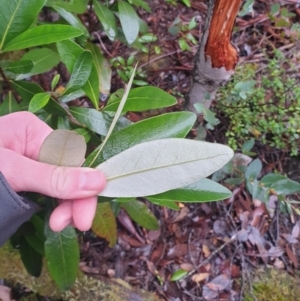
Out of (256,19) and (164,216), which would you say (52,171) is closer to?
(164,216)

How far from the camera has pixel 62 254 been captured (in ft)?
3.90

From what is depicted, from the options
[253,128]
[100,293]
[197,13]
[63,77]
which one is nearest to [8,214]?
[100,293]

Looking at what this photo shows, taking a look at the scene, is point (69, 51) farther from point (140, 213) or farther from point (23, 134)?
point (140, 213)

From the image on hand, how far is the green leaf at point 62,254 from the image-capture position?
1.17 m

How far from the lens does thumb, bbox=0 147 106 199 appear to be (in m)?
0.76

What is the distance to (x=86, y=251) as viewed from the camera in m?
1.81

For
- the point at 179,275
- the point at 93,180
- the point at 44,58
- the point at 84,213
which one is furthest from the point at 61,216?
the point at 179,275

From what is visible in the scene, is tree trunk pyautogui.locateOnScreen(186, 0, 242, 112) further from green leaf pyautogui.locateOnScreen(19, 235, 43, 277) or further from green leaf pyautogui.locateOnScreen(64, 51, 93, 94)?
green leaf pyautogui.locateOnScreen(19, 235, 43, 277)

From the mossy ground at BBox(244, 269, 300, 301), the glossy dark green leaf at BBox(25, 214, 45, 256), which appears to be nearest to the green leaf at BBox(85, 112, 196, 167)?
the glossy dark green leaf at BBox(25, 214, 45, 256)

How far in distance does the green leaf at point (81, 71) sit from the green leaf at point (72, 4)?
0.40m

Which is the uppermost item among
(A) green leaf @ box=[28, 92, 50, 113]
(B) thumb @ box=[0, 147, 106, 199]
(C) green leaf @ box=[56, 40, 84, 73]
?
(C) green leaf @ box=[56, 40, 84, 73]

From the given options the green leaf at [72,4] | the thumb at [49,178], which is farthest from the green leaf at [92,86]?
the green leaf at [72,4]

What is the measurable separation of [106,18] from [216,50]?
43 centimetres

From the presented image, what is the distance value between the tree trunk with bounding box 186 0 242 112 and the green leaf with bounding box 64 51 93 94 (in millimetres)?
484
